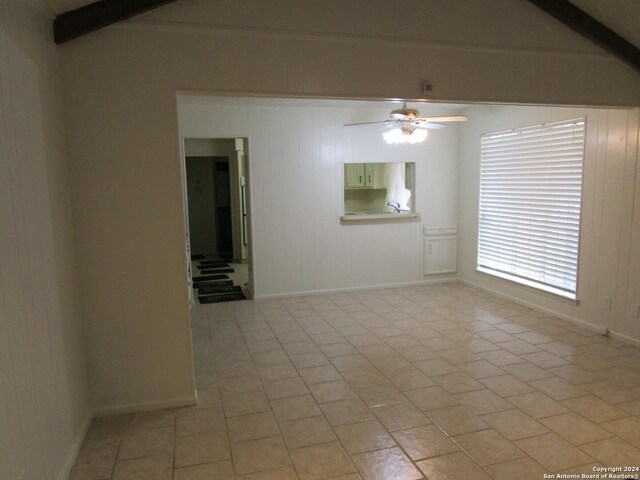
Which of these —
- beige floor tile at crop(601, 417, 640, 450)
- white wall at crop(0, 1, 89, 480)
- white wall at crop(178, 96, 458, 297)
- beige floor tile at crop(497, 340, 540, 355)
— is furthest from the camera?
white wall at crop(178, 96, 458, 297)

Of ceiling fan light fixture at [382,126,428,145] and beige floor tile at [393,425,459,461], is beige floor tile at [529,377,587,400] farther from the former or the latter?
ceiling fan light fixture at [382,126,428,145]

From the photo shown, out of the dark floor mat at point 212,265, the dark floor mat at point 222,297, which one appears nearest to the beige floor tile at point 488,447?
the dark floor mat at point 222,297

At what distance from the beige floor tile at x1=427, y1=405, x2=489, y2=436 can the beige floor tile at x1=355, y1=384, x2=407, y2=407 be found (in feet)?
0.96

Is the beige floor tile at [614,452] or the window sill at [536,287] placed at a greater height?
the window sill at [536,287]

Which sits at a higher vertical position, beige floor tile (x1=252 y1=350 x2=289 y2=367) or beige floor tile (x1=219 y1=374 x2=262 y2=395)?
beige floor tile (x1=252 y1=350 x2=289 y2=367)

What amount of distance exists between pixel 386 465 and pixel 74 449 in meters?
1.79

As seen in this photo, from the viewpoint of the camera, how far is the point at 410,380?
3.58 meters

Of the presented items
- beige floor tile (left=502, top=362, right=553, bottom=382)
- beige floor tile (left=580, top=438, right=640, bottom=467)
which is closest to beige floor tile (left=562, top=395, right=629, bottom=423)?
beige floor tile (left=580, top=438, right=640, bottom=467)

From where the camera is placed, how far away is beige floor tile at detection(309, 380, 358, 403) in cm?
331

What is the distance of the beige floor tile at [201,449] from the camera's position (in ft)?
8.57

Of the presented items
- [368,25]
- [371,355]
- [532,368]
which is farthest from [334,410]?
[368,25]

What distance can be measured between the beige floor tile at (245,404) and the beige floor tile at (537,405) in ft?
5.78

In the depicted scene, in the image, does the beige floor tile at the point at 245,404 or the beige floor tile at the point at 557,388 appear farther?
the beige floor tile at the point at 557,388

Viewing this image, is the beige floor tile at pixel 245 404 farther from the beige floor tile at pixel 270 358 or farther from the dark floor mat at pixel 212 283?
the dark floor mat at pixel 212 283
